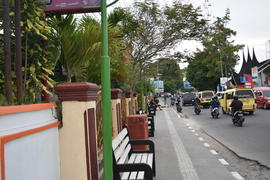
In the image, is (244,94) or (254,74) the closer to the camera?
(244,94)

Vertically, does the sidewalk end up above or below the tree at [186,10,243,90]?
below

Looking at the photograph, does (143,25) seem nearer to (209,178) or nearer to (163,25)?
(163,25)

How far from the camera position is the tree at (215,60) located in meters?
60.9

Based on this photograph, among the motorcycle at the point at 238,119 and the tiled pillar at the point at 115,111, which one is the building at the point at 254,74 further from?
the tiled pillar at the point at 115,111

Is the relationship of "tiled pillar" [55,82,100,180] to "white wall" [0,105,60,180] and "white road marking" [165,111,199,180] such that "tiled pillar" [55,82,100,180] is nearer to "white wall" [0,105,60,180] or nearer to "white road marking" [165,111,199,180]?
"white wall" [0,105,60,180]

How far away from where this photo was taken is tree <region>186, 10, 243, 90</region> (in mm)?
60897

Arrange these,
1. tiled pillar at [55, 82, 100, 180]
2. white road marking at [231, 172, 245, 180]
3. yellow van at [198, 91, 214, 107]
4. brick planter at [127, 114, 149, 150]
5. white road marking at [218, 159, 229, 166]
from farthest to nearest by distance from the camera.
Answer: yellow van at [198, 91, 214, 107] → brick planter at [127, 114, 149, 150] → white road marking at [218, 159, 229, 166] → white road marking at [231, 172, 245, 180] → tiled pillar at [55, 82, 100, 180]

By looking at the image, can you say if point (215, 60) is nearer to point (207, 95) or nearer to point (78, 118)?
point (207, 95)

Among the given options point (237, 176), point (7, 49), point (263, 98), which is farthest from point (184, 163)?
point (263, 98)

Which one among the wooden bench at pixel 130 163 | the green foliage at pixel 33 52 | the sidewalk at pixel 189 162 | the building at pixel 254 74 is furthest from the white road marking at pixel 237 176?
the building at pixel 254 74

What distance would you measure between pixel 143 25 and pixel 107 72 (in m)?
13.7

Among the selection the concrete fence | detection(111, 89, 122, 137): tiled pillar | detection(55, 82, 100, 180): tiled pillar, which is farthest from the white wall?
detection(111, 89, 122, 137): tiled pillar

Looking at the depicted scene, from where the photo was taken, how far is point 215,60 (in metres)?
65.9

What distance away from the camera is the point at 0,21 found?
16.3 ft
